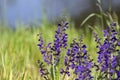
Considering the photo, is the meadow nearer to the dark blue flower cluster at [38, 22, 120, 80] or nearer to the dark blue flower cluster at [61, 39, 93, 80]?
the dark blue flower cluster at [38, 22, 120, 80]

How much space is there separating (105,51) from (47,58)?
0.47 m

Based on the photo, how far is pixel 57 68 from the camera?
2.74 m

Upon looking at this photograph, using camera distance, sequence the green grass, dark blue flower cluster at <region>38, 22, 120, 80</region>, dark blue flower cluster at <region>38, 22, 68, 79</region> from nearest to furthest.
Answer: dark blue flower cluster at <region>38, 22, 120, 80</region> < dark blue flower cluster at <region>38, 22, 68, 79</region> < the green grass

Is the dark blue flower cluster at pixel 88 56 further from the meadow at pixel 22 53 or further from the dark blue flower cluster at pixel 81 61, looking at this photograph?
the meadow at pixel 22 53

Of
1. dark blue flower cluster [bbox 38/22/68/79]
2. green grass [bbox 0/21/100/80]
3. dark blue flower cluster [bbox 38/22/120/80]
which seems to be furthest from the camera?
green grass [bbox 0/21/100/80]

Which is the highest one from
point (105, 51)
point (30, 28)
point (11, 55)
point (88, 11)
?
point (88, 11)

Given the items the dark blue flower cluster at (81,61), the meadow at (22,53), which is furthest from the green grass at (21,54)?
the dark blue flower cluster at (81,61)

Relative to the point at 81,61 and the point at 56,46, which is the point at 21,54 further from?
the point at 81,61

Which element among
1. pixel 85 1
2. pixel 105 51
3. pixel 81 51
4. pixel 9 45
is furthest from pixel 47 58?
pixel 85 1

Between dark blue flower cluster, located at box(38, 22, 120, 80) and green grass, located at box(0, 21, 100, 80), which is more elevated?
green grass, located at box(0, 21, 100, 80)

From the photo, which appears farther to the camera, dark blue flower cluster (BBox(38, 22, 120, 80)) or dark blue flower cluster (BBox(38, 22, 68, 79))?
dark blue flower cluster (BBox(38, 22, 68, 79))

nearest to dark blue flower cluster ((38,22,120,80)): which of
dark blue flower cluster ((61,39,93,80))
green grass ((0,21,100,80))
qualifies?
dark blue flower cluster ((61,39,93,80))

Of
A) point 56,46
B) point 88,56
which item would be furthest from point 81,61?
point 56,46

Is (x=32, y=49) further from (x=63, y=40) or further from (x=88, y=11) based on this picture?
(x=88, y=11)
